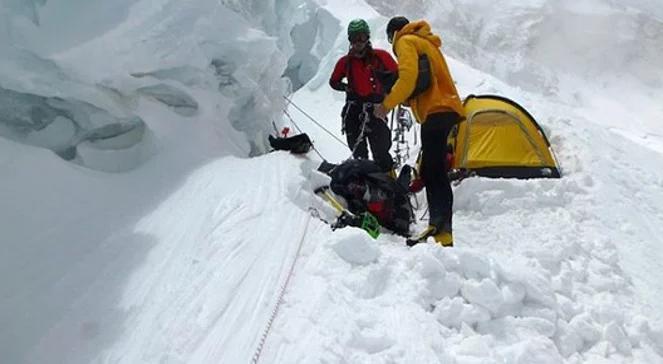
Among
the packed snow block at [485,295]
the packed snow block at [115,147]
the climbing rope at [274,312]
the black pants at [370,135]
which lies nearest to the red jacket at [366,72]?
the black pants at [370,135]

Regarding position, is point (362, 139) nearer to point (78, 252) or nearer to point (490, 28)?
point (78, 252)

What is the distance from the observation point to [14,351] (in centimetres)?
240

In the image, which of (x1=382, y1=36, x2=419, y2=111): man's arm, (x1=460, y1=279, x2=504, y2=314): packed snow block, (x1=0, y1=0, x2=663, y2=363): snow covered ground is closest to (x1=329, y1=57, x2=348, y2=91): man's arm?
(x1=0, y1=0, x2=663, y2=363): snow covered ground

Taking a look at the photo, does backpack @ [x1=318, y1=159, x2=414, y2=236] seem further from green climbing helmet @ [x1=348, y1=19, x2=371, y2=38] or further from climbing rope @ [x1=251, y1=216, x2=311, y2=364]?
green climbing helmet @ [x1=348, y1=19, x2=371, y2=38]

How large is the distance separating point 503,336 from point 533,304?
328 millimetres

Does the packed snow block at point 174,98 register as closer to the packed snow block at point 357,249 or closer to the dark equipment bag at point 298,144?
the dark equipment bag at point 298,144

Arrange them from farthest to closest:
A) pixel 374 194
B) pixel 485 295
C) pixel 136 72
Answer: pixel 136 72 < pixel 374 194 < pixel 485 295

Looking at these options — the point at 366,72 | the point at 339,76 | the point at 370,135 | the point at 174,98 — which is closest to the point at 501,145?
the point at 370,135

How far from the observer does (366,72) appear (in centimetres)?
524

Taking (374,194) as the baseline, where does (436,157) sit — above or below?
above

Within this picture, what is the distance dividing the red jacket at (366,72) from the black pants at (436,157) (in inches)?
50.5

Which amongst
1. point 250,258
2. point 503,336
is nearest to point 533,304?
point 503,336

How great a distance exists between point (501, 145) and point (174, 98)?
2.96m

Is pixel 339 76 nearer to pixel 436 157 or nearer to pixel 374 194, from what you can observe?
pixel 374 194
